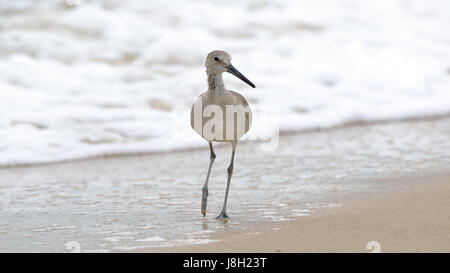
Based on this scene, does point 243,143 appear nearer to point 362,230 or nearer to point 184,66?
point 184,66

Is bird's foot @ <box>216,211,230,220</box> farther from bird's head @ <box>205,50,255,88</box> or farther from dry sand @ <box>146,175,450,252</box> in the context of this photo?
bird's head @ <box>205,50,255,88</box>

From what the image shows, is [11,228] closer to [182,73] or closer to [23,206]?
[23,206]

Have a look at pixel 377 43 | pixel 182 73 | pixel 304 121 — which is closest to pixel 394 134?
pixel 304 121

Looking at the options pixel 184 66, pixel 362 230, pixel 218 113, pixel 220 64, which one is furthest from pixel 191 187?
pixel 184 66

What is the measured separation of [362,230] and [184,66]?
19.3ft

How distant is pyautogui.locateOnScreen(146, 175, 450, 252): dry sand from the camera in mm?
4297

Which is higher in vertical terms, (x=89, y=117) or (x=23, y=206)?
(x=89, y=117)

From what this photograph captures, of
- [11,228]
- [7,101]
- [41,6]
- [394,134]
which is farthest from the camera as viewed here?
[41,6]

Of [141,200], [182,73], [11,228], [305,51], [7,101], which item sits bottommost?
[11,228]

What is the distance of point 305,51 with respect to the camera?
1083 cm

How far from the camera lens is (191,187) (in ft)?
19.7

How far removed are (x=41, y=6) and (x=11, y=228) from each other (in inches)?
305

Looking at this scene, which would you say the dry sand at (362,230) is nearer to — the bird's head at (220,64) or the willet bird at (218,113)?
the willet bird at (218,113)

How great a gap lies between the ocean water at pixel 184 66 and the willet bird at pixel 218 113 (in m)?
2.07
